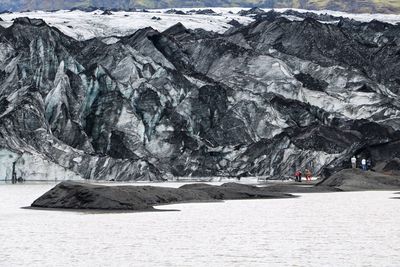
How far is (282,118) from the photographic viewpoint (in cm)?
8000

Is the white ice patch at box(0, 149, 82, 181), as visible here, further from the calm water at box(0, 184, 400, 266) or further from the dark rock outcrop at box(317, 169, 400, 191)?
the calm water at box(0, 184, 400, 266)

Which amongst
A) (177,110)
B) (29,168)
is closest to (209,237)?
(29,168)

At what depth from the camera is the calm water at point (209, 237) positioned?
1700 cm

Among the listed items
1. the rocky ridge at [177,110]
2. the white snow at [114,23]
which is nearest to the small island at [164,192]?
the rocky ridge at [177,110]

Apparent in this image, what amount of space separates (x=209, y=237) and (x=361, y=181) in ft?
95.3

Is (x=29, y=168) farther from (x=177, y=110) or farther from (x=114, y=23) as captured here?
(x=114, y=23)

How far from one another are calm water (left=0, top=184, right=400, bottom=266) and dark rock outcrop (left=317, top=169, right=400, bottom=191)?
15.2 metres

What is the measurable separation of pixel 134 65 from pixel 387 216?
5506 cm

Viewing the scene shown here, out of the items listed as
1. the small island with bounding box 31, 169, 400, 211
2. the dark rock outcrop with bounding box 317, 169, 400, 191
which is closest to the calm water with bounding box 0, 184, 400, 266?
the small island with bounding box 31, 169, 400, 211

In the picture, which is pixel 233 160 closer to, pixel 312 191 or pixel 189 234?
pixel 312 191

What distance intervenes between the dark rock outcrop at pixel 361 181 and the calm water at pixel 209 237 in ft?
50.0

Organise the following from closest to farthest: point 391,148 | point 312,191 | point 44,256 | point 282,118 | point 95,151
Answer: point 44,256 → point 312,191 → point 391,148 → point 95,151 → point 282,118

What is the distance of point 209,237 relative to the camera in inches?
843

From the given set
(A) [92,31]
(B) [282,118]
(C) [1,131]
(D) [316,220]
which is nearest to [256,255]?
(D) [316,220]
